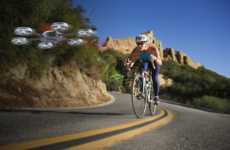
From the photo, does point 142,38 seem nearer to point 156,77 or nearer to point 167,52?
point 156,77

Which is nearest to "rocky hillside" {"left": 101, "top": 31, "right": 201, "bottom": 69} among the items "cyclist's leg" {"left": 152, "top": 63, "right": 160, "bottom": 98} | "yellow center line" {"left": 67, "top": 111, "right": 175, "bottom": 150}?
"cyclist's leg" {"left": 152, "top": 63, "right": 160, "bottom": 98}

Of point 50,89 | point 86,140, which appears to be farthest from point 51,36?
point 86,140

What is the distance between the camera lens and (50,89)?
26.9 feet

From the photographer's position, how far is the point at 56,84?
341 inches

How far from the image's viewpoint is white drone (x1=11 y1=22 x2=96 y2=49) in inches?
284

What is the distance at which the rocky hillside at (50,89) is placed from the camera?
22.7 feet

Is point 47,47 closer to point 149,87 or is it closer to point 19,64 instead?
point 19,64

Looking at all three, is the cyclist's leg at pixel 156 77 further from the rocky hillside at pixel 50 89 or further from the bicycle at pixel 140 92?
the rocky hillside at pixel 50 89

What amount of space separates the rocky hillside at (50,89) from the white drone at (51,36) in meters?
0.96

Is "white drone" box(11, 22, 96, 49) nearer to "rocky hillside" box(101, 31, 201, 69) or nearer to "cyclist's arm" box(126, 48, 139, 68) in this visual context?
"cyclist's arm" box(126, 48, 139, 68)

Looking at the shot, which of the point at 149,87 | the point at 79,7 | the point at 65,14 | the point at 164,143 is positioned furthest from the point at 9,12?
the point at 164,143

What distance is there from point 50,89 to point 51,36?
2.18 m

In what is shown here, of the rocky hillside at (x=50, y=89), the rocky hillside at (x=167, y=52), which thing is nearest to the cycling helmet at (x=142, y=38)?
the rocky hillside at (x=50, y=89)

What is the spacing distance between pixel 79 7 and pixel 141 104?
699cm
